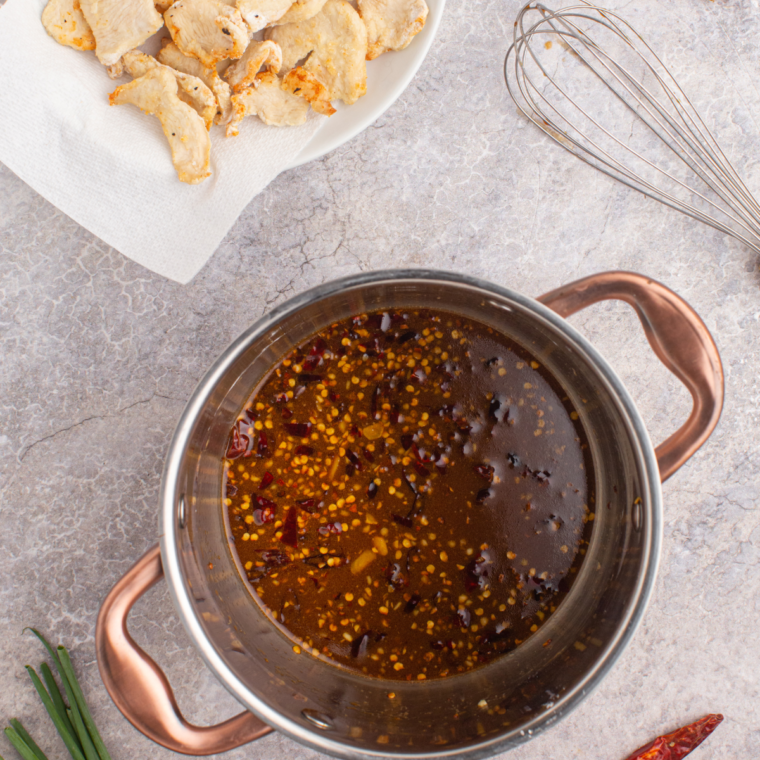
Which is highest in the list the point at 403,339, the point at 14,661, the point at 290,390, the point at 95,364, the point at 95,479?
the point at 403,339

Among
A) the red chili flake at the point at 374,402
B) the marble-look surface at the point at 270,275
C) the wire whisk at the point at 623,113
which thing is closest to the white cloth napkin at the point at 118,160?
the marble-look surface at the point at 270,275

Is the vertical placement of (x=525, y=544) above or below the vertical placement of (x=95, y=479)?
above

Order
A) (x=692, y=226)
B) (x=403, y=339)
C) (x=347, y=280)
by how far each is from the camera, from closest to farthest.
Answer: (x=347, y=280) < (x=403, y=339) < (x=692, y=226)

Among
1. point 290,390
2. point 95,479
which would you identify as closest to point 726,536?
point 290,390

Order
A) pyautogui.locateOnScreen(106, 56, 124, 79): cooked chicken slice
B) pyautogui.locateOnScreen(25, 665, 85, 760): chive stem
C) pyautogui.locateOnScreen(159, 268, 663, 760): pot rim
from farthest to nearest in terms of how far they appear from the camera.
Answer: pyautogui.locateOnScreen(25, 665, 85, 760): chive stem, pyautogui.locateOnScreen(106, 56, 124, 79): cooked chicken slice, pyautogui.locateOnScreen(159, 268, 663, 760): pot rim

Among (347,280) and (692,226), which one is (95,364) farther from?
(692,226)

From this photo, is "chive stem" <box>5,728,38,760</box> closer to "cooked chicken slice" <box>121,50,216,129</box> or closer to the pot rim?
the pot rim

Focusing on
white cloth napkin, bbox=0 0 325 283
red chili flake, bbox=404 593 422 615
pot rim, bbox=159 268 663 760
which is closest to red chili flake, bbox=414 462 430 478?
red chili flake, bbox=404 593 422 615

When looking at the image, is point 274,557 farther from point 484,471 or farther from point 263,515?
Answer: point 484,471
